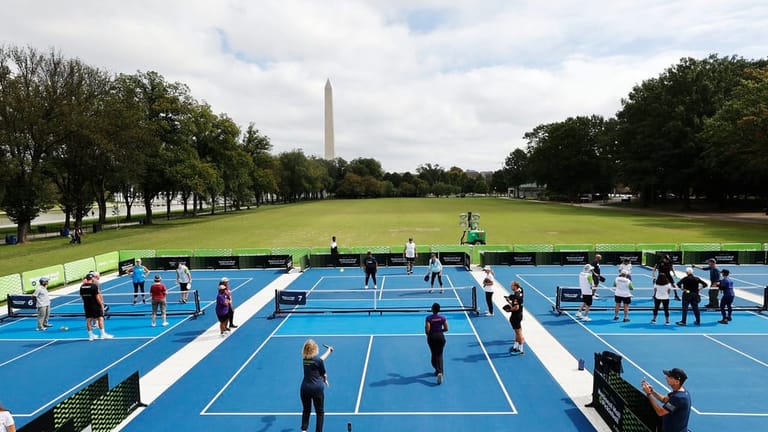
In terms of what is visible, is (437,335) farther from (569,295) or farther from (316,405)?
(569,295)

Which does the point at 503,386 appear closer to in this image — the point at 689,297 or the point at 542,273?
the point at 689,297

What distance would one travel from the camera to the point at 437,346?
398 inches

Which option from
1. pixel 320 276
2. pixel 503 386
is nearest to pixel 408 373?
pixel 503 386

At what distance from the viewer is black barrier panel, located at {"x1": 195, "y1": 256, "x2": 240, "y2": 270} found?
27547 mm

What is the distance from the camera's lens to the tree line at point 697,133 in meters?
51.5

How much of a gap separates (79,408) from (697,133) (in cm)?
8151

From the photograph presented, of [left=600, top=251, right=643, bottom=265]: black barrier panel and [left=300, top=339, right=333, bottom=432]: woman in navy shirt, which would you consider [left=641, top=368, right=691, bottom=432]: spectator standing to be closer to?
[left=300, top=339, right=333, bottom=432]: woman in navy shirt

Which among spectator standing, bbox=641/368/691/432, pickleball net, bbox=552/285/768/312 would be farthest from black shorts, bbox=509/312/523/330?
spectator standing, bbox=641/368/691/432

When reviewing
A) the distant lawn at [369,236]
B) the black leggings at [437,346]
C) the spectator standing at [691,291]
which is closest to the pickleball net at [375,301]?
the black leggings at [437,346]

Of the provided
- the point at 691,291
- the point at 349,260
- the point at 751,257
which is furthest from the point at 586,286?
the point at 751,257

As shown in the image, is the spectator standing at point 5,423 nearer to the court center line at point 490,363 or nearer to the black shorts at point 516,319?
the court center line at point 490,363

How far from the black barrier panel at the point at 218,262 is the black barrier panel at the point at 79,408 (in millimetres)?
19689

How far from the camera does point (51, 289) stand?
72.3 ft

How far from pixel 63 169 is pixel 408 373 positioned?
5280cm
